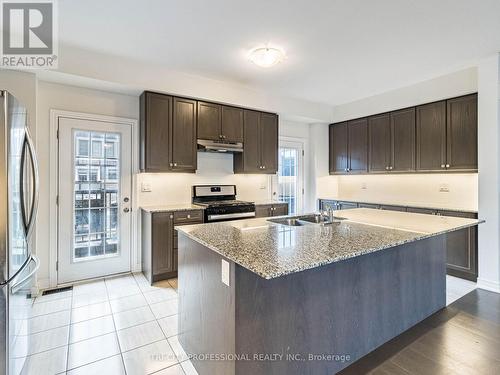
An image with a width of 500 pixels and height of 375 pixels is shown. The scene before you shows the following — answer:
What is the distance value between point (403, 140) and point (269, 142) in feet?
6.91

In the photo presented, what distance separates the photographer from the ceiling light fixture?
295 centimetres

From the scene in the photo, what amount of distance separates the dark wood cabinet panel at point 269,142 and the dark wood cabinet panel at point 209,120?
811 mm

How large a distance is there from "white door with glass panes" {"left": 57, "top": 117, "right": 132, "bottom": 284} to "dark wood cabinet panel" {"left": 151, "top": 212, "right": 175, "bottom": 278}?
1.99ft

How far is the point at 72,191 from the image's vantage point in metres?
3.38

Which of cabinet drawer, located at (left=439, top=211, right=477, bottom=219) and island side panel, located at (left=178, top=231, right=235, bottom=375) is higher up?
cabinet drawer, located at (left=439, top=211, right=477, bottom=219)

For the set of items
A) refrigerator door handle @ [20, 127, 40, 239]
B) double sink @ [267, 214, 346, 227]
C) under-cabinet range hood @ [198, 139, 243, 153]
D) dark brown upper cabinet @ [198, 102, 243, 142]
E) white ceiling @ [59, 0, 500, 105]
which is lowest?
double sink @ [267, 214, 346, 227]

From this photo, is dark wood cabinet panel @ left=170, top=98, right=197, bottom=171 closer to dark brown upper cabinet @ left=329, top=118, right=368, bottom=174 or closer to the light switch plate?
the light switch plate

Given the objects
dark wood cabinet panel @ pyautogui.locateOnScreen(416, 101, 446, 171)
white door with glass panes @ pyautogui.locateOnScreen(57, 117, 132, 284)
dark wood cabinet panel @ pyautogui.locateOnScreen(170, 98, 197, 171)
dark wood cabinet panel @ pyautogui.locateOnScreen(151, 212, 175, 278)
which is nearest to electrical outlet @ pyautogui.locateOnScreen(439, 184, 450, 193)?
dark wood cabinet panel @ pyautogui.locateOnScreen(416, 101, 446, 171)

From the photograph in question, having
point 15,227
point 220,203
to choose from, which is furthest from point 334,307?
point 220,203

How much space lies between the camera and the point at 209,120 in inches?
157

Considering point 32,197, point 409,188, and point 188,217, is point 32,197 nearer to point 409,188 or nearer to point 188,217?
point 188,217

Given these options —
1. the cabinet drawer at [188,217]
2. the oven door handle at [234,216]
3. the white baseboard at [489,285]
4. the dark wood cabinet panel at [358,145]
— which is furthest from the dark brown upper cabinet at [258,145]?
the white baseboard at [489,285]

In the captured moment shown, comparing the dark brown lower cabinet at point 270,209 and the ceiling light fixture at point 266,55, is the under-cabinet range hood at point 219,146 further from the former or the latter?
the ceiling light fixture at point 266,55

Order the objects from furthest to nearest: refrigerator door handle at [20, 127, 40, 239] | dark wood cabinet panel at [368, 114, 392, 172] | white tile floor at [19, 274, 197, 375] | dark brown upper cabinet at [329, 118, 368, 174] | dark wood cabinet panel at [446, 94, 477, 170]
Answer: dark brown upper cabinet at [329, 118, 368, 174] < dark wood cabinet panel at [368, 114, 392, 172] < dark wood cabinet panel at [446, 94, 477, 170] < white tile floor at [19, 274, 197, 375] < refrigerator door handle at [20, 127, 40, 239]
